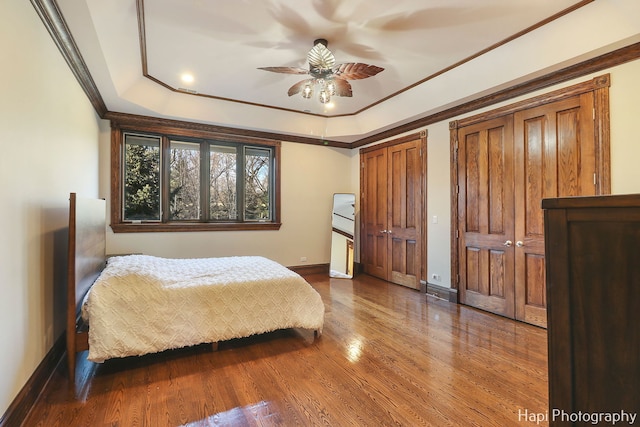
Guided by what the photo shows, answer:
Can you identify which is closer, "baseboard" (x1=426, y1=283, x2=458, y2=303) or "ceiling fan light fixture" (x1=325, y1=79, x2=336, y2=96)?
"ceiling fan light fixture" (x1=325, y1=79, x2=336, y2=96)

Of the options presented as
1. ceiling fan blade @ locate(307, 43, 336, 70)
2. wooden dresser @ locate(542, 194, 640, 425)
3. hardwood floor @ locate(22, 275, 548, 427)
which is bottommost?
hardwood floor @ locate(22, 275, 548, 427)

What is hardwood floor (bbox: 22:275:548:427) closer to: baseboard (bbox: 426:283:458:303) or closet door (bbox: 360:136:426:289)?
baseboard (bbox: 426:283:458:303)

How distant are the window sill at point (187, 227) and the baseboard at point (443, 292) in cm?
270

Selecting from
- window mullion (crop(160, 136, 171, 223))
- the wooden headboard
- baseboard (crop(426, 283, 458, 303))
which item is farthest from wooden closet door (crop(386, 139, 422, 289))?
the wooden headboard

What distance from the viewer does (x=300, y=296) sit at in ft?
9.29

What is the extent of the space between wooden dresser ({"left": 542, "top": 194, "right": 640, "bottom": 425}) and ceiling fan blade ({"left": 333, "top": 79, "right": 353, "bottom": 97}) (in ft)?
8.53

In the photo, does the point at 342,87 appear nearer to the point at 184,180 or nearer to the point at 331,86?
the point at 331,86

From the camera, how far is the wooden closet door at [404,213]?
461 cm

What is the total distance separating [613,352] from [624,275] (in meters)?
0.20

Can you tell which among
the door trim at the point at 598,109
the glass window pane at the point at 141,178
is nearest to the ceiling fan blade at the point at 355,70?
the door trim at the point at 598,109

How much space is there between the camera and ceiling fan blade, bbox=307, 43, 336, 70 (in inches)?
108

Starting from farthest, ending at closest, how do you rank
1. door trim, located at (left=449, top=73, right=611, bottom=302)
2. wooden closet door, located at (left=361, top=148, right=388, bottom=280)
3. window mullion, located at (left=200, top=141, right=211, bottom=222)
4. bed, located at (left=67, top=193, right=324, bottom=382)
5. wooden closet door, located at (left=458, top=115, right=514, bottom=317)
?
wooden closet door, located at (left=361, top=148, right=388, bottom=280)
window mullion, located at (left=200, top=141, right=211, bottom=222)
wooden closet door, located at (left=458, top=115, right=514, bottom=317)
door trim, located at (left=449, top=73, right=611, bottom=302)
bed, located at (left=67, top=193, right=324, bottom=382)

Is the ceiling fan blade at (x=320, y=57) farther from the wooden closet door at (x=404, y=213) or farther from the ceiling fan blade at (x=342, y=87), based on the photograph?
the wooden closet door at (x=404, y=213)

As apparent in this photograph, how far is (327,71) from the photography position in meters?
2.95
